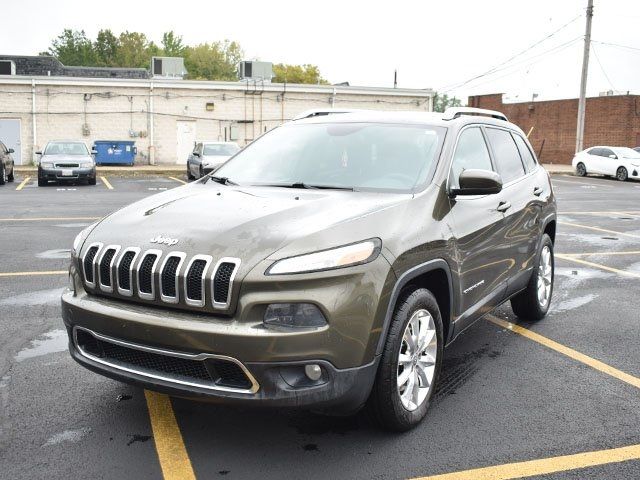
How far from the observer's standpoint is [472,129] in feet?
16.2

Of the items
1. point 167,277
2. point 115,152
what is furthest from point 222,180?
point 115,152

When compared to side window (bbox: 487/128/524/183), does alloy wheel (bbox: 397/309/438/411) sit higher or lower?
lower

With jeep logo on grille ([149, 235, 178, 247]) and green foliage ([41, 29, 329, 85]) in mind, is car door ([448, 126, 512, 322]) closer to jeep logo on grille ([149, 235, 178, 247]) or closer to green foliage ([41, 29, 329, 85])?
jeep logo on grille ([149, 235, 178, 247])

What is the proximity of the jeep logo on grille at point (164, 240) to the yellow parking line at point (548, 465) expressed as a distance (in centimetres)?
165

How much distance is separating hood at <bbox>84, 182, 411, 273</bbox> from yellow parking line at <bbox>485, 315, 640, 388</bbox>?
7.00ft

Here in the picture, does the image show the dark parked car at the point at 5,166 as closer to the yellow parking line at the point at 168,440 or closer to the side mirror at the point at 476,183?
the yellow parking line at the point at 168,440

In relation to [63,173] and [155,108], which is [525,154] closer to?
[63,173]

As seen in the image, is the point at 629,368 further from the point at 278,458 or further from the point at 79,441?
the point at 79,441

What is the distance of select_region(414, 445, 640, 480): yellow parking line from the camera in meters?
3.21

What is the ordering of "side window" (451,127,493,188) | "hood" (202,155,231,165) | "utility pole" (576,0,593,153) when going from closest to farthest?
1. "side window" (451,127,493,188)
2. "hood" (202,155,231,165)
3. "utility pole" (576,0,593,153)

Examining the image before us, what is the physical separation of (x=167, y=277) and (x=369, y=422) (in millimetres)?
1389

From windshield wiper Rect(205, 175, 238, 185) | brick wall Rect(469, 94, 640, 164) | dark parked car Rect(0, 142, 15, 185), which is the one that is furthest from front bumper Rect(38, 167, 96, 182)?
brick wall Rect(469, 94, 640, 164)

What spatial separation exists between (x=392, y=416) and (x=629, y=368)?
2302 millimetres

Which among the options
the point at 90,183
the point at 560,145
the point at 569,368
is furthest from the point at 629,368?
the point at 560,145
